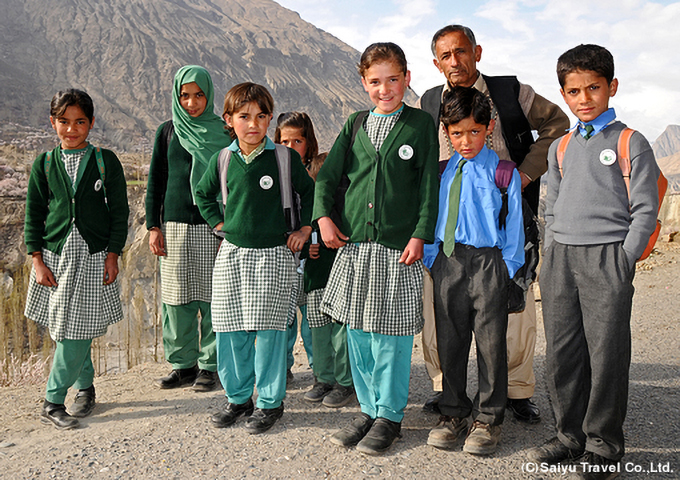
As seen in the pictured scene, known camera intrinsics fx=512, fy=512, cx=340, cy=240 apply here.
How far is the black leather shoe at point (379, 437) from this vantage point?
2.71 metres

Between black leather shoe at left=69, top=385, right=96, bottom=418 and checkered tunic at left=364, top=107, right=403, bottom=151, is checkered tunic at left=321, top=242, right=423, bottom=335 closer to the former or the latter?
checkered tunic at left=364, top=107, right=403, bottom=151

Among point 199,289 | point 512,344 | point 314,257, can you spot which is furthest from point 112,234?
point 512,344

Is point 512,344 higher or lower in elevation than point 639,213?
lower

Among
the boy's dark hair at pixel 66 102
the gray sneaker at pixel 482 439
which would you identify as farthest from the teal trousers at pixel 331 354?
the boy's dark hair at pixel 66 102

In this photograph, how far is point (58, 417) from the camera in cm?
325

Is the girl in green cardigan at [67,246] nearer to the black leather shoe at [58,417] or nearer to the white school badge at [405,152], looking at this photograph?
the black leather shoe at [58,417]

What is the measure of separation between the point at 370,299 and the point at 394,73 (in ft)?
4.05

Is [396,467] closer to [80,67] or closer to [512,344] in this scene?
[512,344]

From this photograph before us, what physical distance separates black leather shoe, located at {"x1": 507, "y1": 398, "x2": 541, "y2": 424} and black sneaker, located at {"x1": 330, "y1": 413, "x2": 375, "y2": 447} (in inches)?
36.9

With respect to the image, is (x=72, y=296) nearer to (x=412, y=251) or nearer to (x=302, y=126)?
(x=302, y=126)

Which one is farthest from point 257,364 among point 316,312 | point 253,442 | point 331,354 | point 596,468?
point 596,468

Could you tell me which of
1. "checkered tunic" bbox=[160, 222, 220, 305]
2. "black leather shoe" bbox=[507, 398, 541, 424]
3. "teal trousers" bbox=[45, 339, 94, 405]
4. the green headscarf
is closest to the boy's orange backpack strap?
"black leather shoe" bbox=[507, 398, 541, 424]

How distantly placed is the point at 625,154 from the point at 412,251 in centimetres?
110

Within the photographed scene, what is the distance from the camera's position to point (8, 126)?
47.3 meters
